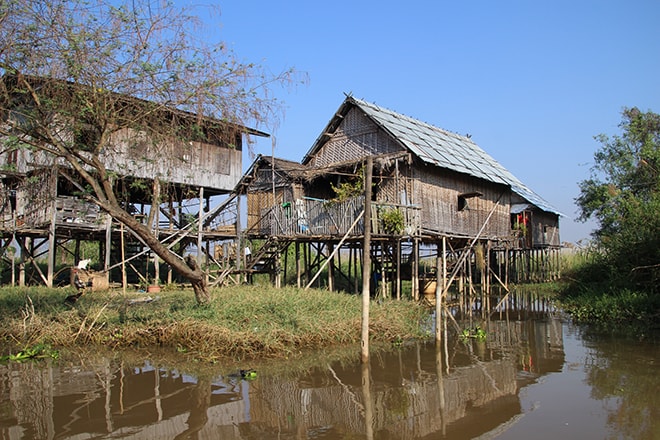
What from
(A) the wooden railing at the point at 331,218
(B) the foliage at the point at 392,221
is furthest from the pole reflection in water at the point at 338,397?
(A) the wooden railing at the point at 331,218

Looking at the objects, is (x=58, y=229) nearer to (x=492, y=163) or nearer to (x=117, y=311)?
(x=117, y=311)

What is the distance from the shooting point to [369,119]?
58.9 ft

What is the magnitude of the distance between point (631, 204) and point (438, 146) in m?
6.32

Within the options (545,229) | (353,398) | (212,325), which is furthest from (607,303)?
(545,229)

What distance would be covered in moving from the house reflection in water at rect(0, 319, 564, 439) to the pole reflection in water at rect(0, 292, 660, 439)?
1 centimetres

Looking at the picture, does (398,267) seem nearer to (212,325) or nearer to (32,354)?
(212,325)

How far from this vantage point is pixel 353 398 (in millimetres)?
7293

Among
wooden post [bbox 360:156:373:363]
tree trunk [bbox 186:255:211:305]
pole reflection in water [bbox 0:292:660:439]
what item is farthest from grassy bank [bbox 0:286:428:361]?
wooden post [bbox 360:156:373:363]

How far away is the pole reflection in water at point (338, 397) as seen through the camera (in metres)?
6.16

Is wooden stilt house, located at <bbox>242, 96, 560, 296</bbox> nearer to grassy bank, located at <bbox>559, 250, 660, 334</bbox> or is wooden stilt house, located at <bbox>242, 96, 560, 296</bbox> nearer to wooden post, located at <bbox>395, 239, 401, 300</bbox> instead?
wooden post, located at <bbox>395, 239, 401, 300</bbox>

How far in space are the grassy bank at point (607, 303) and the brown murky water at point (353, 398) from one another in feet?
9.65

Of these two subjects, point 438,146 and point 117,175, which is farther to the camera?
point 438,146

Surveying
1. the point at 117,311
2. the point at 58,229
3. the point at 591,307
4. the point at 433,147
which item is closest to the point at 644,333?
the point at 591,307

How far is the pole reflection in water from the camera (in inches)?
243
